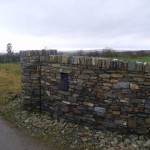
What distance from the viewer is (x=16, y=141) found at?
7.13 meters

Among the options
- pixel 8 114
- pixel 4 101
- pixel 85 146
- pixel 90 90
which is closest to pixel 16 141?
pixel 85 146

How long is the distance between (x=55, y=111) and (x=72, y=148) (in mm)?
2091

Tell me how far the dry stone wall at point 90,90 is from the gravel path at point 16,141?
1329 mm

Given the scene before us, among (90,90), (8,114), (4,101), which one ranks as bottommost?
(8,114)

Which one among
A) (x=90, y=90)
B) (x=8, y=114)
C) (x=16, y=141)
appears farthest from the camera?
(x=8, y=114)

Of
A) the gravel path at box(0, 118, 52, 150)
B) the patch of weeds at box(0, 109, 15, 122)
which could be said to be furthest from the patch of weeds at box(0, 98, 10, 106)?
the gravel path at box(0, 118, 52, 150)

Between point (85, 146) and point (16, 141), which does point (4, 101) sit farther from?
point (85, 146)

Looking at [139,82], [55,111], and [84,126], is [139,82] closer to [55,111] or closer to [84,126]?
[84,126]

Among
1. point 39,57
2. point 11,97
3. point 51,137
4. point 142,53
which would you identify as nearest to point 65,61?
point 39,57

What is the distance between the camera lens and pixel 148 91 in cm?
652

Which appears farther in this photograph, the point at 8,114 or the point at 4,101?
the point at 4,101

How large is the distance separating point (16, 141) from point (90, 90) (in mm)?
2212

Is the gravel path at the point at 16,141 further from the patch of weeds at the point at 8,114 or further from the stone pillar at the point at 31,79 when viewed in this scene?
the stone pillar at the point at 31,79

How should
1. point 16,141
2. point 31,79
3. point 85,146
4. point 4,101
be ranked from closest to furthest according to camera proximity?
1. point 85,146
2. point 16,141
3. point 31,79
4. point 4,101
